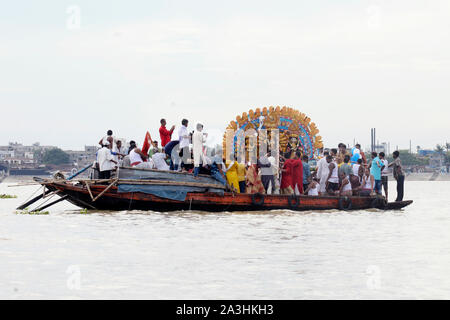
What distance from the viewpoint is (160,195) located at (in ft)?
60.0

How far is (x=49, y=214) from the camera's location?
19828 millimetres

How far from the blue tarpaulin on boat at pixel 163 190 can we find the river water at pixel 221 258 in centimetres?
65

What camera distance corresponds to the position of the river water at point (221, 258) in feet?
27.8

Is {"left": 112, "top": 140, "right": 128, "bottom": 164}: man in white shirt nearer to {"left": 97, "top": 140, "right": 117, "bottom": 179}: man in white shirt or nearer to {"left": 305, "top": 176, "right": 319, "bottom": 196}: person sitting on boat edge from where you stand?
{"left": 97, "top": 140, "right": 117, "bottom": 179}: man in white shirt

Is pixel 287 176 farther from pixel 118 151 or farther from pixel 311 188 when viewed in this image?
pixel 118 151

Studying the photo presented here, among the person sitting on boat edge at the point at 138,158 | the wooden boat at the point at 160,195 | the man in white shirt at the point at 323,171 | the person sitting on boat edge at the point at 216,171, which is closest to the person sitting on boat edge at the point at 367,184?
the man in white shirt at the point at 323,171

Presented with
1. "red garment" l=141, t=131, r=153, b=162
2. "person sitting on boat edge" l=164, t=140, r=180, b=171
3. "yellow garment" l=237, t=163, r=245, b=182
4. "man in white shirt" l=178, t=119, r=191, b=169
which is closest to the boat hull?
"yellow garment" l=237, t=163, r=245, b=182

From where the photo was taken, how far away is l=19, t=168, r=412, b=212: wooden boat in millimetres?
18125

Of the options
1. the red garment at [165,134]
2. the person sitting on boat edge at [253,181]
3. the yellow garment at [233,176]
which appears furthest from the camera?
the person sitting on boat edge at [253,181]

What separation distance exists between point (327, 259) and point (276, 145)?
10054 millimetres

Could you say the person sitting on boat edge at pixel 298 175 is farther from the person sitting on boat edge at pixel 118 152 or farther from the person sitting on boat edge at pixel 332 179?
the person sitting on boat edge at pixel 118 152

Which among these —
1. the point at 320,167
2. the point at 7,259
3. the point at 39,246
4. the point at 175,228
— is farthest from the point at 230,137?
the point at 7,259
